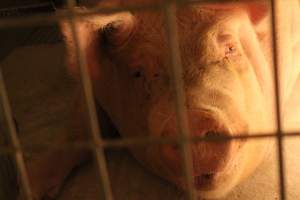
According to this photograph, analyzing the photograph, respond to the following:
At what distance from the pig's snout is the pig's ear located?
8.9 inches

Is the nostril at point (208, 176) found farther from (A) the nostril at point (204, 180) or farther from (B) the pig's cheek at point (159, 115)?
(B) the pig's cheek at point (159, 115)

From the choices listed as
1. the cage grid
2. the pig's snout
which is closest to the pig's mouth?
the pig's snout

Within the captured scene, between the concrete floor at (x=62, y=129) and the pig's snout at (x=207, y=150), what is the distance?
5.7 inches

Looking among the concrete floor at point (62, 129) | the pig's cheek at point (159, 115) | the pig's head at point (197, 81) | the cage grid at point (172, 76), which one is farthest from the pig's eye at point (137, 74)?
the cage grid at point (172, 76)

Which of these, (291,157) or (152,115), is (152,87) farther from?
(291,157)

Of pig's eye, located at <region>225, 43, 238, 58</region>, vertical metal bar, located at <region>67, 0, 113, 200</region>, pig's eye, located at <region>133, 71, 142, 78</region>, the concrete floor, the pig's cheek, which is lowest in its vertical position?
the concrete floor

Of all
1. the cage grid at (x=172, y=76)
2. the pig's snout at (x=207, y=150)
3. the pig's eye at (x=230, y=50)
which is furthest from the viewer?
the pig's eye at (x=230, y=50)

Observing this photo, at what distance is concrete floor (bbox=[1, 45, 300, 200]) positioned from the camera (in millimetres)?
1150

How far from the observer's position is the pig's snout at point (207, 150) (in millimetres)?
951

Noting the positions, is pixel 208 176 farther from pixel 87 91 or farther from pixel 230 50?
pixel 87 91

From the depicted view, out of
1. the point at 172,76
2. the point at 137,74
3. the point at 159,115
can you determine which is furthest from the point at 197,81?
the point at 172,76

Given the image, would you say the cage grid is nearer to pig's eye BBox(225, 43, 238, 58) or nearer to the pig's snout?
the pig's snout

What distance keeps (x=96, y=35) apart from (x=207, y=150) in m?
0.34

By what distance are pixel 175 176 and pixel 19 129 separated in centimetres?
58
